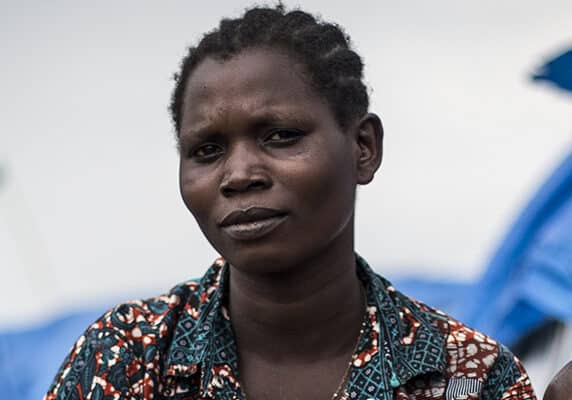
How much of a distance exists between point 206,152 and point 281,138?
12cm

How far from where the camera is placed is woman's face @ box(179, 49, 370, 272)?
5.37ft

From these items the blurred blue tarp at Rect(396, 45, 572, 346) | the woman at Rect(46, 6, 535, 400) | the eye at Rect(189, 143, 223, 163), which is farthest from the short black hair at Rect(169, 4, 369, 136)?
the blurred blue tarp at Rect(396, 45, 572, 346)

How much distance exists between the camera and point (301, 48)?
1742 millimetres

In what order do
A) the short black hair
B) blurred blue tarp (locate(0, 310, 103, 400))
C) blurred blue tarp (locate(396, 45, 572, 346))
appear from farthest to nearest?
1. blurred blue tarp (locate(0, 310, 103, 400))
2. blurred blue tarp (locate(396, 45, 572, 346))
3. the short black hair

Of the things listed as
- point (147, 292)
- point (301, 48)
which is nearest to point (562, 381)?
point (301, 48)

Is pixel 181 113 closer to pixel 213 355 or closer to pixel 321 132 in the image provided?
pixel 321 132

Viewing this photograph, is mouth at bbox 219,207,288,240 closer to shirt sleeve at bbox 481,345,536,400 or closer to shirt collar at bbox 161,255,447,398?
shirt collar at bbox 161,255,447,398

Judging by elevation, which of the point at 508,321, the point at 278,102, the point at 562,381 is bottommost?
the point at 508,321

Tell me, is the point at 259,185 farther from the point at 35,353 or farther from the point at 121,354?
the point at 35,353

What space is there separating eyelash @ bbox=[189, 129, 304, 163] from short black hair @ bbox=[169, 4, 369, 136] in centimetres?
9

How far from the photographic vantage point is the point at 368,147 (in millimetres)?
1843

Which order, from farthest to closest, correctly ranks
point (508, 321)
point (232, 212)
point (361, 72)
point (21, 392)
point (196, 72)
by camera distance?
point (21, 392) → point (508, 321) → point (361, 72) → point (196, 72) → point (232, 212)

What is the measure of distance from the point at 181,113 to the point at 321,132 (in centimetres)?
24

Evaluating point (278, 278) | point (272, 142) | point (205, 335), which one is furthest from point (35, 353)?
point (272, 142)
